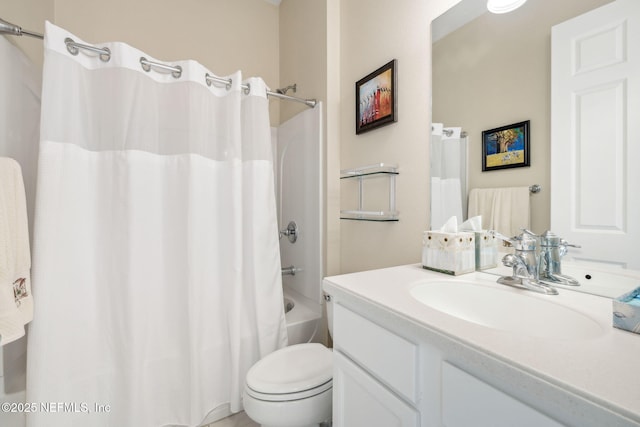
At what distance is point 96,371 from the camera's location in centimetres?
116

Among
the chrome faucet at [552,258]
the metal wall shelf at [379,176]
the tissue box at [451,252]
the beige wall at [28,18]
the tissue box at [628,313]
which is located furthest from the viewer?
the metal wall shelf at [379,176]

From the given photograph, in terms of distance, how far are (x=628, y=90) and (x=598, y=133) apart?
107mm

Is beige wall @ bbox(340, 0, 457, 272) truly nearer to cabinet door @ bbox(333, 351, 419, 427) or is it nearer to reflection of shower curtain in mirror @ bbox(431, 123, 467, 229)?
reflection of shower curtain in mirror @ bbox(431, 123, 467, 229)

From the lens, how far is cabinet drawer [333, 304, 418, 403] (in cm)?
60

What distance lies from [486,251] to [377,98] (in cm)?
92

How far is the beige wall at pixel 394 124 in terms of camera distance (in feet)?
3.91

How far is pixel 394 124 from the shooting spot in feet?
4.37

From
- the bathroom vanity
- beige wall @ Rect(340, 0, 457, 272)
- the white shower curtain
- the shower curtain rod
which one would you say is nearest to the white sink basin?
the bathroom vanity

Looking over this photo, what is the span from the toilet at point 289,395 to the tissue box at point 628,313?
927 millimetres

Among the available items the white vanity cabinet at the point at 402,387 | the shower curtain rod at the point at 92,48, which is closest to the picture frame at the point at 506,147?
the white vanity cabinet at the point at 402,387

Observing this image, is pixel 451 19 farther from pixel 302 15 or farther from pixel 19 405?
pixel 19 405

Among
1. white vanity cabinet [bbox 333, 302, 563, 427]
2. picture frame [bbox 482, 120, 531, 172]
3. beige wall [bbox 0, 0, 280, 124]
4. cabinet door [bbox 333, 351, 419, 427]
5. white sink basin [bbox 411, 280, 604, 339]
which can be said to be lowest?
cabinet door [bbox 333, 351, 419, 427]

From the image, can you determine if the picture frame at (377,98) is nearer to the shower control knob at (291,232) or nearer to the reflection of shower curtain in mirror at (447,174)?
the reflection of shower curtain in mirror at (447,174)

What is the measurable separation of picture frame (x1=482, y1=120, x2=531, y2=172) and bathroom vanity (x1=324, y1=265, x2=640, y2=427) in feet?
1.29
